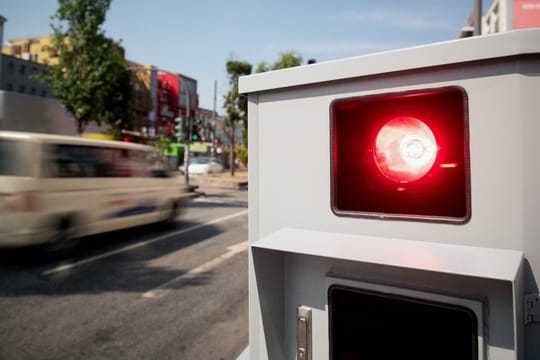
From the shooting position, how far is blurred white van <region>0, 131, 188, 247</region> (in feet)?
17.0

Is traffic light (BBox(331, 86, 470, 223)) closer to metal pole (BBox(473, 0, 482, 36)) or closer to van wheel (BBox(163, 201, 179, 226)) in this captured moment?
metal pole (BBox(473, 0, 482, 36))

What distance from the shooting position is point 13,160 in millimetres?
5250

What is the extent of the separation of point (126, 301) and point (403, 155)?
13.1 ft

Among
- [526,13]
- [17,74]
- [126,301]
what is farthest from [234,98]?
[17,74]

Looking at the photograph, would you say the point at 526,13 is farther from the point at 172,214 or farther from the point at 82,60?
the point at 82,60

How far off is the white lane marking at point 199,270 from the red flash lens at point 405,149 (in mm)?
3904

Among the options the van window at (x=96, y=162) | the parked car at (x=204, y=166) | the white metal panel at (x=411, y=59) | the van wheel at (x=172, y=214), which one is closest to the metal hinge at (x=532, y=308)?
the white metal panel at (x=411, y=59)

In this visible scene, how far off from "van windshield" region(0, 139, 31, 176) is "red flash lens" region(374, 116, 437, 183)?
18.1 feet

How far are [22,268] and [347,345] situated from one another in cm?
570

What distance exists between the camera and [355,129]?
1.33 metres

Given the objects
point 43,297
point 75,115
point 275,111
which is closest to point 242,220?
point 43,297

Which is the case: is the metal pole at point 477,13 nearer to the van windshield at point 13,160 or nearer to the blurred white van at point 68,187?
the blurred white van at point 68,187

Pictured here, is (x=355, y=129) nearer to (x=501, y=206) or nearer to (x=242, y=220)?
(x=501, y=206)

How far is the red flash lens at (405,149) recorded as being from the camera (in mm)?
1234
